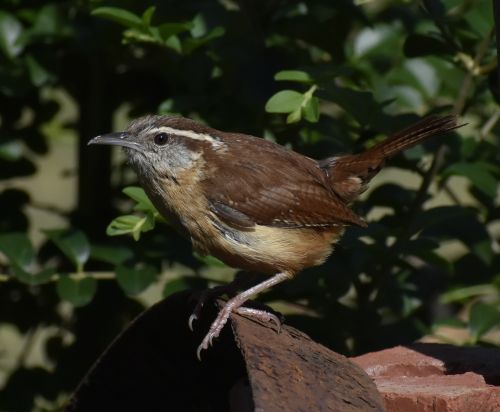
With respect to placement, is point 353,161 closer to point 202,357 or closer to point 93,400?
point 202,357

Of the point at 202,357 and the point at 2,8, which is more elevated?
the point at 2,8

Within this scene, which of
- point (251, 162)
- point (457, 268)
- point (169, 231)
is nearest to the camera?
point (251, 162)

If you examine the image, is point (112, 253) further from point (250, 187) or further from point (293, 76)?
point (293, 76)

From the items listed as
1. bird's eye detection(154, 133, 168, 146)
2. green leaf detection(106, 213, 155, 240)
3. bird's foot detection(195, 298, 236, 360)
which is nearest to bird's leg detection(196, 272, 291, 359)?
bird's foot detection(195, 298, 236, 360)

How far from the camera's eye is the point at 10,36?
397 centimetres

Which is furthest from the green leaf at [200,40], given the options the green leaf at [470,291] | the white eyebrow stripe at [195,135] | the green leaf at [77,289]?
the green leaf at [470,291]

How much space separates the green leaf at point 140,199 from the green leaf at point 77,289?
375 mm

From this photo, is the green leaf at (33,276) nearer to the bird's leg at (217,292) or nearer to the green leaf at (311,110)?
the bird's leg at (217,292)

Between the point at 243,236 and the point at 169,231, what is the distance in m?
0.59

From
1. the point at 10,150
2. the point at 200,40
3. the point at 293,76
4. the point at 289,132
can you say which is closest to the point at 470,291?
the point at 289,132

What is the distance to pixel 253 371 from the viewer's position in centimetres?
243

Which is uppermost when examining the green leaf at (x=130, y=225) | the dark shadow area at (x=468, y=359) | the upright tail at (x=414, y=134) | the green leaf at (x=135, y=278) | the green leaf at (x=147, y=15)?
the green leaf at (x=147, y=15)

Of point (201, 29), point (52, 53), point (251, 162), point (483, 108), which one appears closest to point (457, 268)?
point (483, 108)

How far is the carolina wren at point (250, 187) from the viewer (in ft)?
11.6
